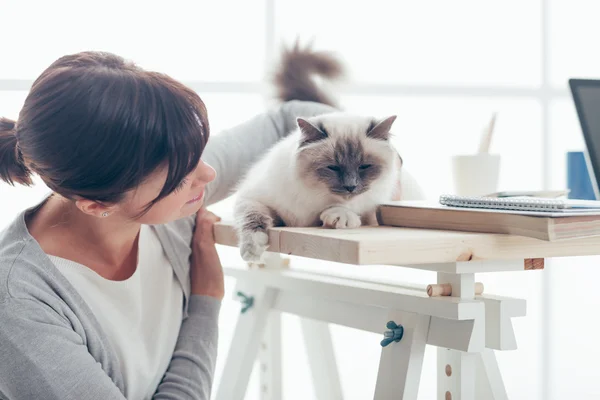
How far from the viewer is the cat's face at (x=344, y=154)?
1396 mm

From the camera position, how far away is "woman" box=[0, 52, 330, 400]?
120cm

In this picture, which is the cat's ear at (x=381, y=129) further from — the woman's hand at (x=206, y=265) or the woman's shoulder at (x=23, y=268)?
the woman's shoulder at (x=23, y=268)

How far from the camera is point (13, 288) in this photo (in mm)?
1211

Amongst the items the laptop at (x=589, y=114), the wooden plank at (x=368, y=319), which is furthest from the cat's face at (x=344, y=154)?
the laptop at (x=589, y=114)

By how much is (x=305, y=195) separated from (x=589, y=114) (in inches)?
30.5

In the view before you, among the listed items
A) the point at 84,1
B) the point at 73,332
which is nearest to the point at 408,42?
the point at 84,1

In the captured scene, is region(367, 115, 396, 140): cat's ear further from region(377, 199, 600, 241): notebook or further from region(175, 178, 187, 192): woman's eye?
region(175, 178, 187, 192): woman's eye

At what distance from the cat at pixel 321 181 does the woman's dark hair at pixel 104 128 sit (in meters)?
0.19

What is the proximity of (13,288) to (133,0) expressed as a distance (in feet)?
5.09

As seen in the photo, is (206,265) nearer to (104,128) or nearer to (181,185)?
(181,185)

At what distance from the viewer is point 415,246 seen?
1.05m

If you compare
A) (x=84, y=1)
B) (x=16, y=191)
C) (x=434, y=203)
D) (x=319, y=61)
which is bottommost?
(x=16, y=191)

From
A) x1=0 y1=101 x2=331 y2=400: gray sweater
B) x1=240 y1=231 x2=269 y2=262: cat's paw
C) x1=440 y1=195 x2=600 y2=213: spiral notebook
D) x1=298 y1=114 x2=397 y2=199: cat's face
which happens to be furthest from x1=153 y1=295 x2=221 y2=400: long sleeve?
x1=440 y1=195 x2=600 y2=213: spiral notebook

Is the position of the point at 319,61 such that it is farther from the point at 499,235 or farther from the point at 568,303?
the point at 568,303
